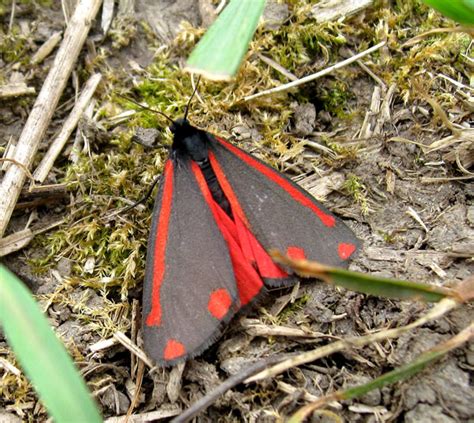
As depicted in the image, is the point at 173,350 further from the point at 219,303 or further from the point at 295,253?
the point at 295,253

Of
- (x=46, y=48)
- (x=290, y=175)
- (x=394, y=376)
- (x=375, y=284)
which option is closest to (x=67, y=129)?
Answer: (x=46, y=48)

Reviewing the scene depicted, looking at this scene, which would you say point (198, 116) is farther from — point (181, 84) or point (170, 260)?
point (170, 260)

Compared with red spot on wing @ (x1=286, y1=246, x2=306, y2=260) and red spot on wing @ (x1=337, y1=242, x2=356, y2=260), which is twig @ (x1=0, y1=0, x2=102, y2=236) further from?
red spot on wing @ (x1=337, y1=242, x2=356, y2=260)

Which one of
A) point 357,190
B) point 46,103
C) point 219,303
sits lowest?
point 219,303

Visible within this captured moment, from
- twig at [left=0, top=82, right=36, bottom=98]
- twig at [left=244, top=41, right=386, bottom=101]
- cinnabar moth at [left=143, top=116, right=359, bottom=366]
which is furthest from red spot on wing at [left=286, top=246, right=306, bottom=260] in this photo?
twig at [left=0, top=82, right=36, bottom=98]

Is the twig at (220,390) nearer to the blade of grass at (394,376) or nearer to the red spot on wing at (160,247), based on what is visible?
the blade of grass at (394,376)

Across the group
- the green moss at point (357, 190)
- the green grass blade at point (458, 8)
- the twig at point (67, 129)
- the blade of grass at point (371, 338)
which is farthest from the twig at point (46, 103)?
the green grass blade at point (458, 8)
